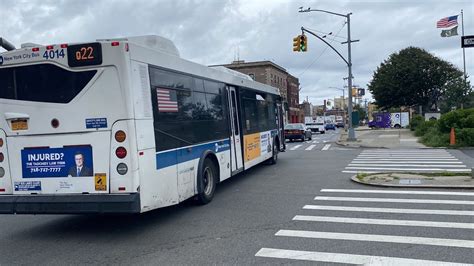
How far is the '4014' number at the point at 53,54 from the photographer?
6.85m

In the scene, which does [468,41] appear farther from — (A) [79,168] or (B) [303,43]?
(B) [303,43]

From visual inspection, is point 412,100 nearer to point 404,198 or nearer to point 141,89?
point 404,198

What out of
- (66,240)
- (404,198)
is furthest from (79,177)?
(404,198)

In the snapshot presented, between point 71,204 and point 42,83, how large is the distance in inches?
77.1

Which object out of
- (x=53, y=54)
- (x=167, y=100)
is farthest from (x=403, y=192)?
(x=53, y=54)

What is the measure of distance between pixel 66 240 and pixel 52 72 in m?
2.64

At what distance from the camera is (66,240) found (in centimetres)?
695

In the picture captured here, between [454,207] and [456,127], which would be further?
[456,127]

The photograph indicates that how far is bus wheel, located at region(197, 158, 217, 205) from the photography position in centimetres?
906

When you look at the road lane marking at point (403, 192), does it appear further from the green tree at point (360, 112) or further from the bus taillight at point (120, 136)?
the green tree at point (360, 112)

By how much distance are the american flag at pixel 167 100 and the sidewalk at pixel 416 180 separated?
19.0 feet

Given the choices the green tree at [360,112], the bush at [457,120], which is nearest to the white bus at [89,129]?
the bush at [457,120]

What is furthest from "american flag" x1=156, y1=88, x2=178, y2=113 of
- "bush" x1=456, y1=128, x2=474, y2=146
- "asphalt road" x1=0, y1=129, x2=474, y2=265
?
"bush" x1=456, y1=128, x2=474, y2=146

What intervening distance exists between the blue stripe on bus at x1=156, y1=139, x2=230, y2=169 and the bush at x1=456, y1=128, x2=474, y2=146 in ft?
57.2
